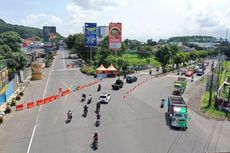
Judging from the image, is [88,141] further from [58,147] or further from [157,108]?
[157,108]

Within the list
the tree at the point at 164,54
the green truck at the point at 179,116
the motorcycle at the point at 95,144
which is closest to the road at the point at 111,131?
the motorcycle at the point at 95,144

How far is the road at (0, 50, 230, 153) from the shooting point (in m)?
19.9

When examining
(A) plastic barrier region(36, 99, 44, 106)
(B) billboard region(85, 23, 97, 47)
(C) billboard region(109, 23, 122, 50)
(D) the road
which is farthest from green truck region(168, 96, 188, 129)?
(B) billboard region(85, 23, 97, 47)

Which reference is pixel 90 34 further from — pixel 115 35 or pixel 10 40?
pixel 10 40

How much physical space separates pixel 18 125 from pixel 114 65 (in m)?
41.6

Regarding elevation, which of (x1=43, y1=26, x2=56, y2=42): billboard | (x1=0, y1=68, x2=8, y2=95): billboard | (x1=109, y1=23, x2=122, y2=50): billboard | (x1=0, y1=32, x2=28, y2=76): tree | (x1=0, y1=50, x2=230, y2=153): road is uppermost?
(x1=43, y1=26, x2=56, y2=42): billboard

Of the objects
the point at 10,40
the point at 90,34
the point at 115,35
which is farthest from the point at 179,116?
the point at 10,40

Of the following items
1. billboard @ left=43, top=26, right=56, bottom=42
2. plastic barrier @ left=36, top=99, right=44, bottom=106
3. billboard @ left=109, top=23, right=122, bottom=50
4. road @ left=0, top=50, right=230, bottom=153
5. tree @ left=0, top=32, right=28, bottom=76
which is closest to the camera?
road @ left=0, top=50, right=230, bottom=153

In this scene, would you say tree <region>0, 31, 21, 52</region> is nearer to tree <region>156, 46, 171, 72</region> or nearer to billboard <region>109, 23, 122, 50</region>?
billboard <region>109, 23, 122, 50</region>

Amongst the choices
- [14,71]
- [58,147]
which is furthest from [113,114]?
[14,71]

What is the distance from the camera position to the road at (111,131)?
19.9 m

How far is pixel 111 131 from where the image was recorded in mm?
23359

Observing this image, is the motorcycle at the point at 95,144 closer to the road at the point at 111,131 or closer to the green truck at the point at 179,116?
the road at the point at 111,131

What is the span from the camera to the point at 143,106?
32.4 metres
